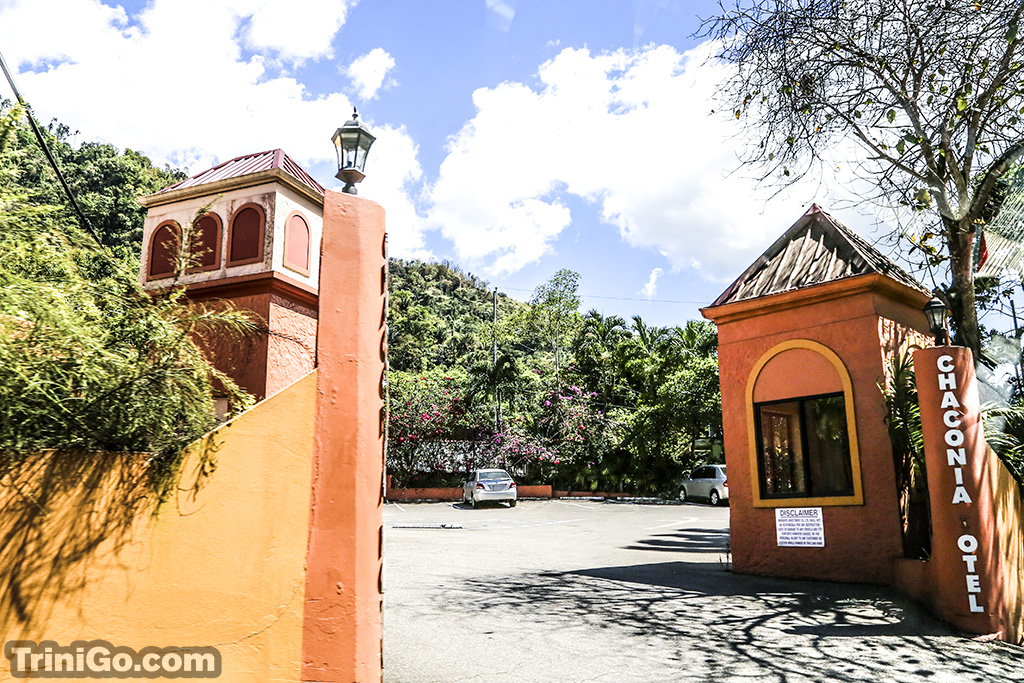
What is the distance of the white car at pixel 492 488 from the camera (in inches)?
984

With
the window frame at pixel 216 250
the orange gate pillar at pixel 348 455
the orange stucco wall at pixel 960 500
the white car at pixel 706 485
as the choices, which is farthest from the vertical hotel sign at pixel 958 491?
the white car at pixel 706 485

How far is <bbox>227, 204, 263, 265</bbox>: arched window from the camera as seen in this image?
8.42 meters

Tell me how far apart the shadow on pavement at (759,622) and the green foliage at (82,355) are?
4540 mm

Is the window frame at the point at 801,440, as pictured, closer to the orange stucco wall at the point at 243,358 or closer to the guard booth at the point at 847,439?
the guard booth at the point at 847,439

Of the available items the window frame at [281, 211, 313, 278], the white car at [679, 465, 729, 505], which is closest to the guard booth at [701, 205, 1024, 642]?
the window frame at [281, 211, 313, 278]

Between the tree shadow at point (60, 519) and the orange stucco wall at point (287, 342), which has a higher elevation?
the orange stucco wall at point (287, 342)

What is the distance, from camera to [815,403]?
1021 centimetres

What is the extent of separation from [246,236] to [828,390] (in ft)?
26.7

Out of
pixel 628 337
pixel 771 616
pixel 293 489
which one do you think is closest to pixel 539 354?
pixel 628 337

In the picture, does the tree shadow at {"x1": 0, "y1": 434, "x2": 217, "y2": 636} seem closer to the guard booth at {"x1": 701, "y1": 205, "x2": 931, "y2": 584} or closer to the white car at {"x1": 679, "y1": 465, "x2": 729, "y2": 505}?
the guard booth at {"x1": 701, "y1": 205, "x2": 931, "y2": 584}

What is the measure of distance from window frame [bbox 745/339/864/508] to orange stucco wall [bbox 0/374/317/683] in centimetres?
788

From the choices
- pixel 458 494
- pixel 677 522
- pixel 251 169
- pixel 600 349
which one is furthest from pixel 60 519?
pixel 600 349

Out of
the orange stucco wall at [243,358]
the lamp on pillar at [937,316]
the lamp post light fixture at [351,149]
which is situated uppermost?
the lamp post light fixture at [351,149]

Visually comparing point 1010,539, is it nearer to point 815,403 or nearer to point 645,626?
point 815,403
